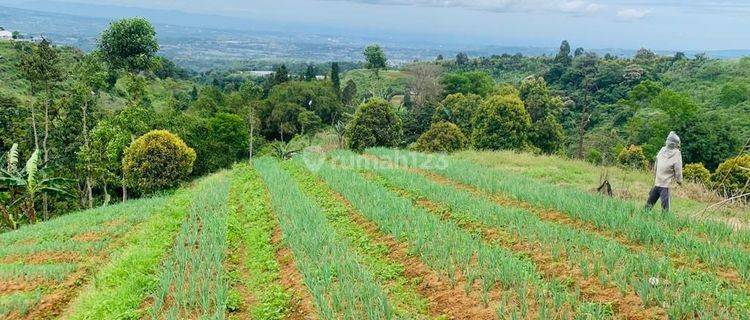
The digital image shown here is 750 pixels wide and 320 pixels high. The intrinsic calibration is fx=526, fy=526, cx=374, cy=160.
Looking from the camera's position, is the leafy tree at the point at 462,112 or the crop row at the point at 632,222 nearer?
the crop row at the point at 632,222

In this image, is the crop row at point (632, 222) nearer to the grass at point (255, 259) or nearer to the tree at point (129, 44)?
the grass at point (255, 259)

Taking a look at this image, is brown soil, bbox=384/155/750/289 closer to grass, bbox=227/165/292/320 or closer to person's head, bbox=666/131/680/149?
person's head, bbox=666/131/680/149

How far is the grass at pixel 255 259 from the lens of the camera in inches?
258

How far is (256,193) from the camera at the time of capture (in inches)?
587

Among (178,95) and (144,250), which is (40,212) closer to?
(144,250)

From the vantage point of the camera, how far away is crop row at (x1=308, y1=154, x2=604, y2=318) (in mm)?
5535

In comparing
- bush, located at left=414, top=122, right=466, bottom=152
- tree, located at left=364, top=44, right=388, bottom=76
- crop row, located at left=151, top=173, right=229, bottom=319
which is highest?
tree, located at left=364, top=44, right=388, bottom=76

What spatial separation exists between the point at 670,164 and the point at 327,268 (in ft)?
22.8

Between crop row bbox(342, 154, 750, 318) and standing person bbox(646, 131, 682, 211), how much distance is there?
275cm

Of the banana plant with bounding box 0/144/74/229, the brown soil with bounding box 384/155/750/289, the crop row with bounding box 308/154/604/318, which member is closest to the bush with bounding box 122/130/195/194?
the banana plant with bounding box 0/144/74/229

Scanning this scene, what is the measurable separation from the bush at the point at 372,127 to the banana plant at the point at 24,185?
14055 millimetres

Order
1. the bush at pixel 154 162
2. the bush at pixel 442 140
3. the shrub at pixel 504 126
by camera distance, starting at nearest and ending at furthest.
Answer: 1. the bush at pixel 154 162
2. the bush at pixel 442 140
3. the shrub at pixel 504 126

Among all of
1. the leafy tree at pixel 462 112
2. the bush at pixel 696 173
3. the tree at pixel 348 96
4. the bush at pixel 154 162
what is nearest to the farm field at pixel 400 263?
the bush at pixel 696 173

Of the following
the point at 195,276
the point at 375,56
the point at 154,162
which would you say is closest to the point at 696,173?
the point at 195,276
